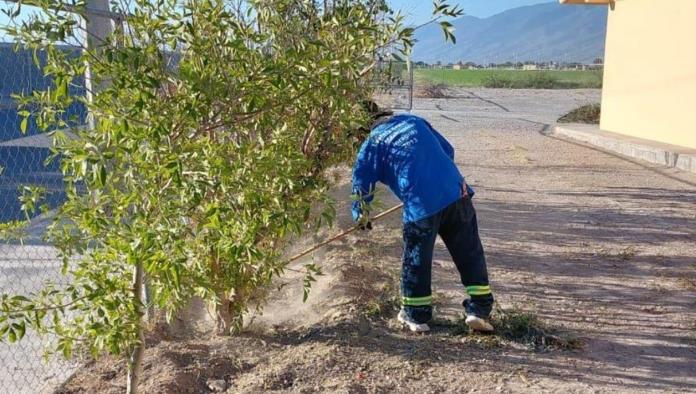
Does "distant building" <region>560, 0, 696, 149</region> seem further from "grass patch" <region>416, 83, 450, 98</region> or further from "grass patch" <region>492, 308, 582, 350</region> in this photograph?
"grass patch" <region>416, 83, 450, 98</region>

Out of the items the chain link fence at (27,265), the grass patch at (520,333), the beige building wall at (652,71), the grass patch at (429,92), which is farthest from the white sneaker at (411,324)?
the grass patch at (429,92)

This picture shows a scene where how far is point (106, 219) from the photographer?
2.49 meters

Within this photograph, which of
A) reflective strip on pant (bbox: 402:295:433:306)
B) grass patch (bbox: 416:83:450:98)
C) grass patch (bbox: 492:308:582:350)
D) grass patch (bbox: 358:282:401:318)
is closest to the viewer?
grass patch (bbox: 492:308:582:350)

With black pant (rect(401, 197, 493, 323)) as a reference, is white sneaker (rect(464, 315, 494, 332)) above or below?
below

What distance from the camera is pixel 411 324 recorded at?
4211mm

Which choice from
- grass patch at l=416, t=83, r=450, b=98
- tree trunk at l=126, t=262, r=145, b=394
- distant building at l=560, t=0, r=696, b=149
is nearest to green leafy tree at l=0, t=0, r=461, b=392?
tree trunk at l=126, t=262, r=145, b=394

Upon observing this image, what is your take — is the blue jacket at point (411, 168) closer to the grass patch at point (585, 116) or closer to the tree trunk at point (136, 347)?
the tree trunk at point (136, 347)

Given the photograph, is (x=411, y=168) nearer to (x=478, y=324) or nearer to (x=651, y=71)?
(x=478, y=324)

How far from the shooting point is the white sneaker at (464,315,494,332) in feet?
13.5

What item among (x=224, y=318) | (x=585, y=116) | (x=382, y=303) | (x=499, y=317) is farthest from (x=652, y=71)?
(x=224, y=318)

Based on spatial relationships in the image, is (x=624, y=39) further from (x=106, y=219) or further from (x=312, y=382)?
(x=106, y=219)

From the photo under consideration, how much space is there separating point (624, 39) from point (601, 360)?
13078 mm

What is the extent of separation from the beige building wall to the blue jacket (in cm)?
959

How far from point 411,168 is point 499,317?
3.97 feet
